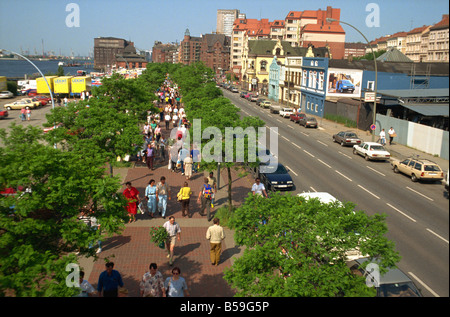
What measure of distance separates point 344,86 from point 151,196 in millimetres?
44011

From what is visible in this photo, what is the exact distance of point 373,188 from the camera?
22.9 m

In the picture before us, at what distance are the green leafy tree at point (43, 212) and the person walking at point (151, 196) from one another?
25.1 ft

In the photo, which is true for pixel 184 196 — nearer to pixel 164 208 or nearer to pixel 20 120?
pixel 164 208

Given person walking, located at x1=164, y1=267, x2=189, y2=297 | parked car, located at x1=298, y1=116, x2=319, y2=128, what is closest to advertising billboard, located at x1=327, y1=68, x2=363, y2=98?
parked car, located at x1=298, y1=116, x2=319, y2=128

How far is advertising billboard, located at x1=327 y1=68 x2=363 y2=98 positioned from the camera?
178 ft

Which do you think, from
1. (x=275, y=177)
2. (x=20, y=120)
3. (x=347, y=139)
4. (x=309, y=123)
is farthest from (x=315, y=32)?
(x=275, y=177)

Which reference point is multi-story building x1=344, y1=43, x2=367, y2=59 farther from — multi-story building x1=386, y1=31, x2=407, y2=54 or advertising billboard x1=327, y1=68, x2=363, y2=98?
multi-story building x1=386, y1=31, x2=407, y2=54

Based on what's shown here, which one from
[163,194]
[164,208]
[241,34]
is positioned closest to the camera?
[163,194]

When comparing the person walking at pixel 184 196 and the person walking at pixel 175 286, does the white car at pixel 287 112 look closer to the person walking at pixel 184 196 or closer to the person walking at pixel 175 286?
the person walking at pixel 184 196

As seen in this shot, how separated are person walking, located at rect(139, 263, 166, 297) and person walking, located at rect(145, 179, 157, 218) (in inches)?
303

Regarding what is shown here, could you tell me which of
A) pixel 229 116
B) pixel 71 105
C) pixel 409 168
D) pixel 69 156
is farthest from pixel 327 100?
pixel 69 156

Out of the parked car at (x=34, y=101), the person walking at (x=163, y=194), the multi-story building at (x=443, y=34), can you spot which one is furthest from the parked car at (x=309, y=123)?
the parked car at (x=34, y=101)

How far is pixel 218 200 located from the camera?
2064 cm
